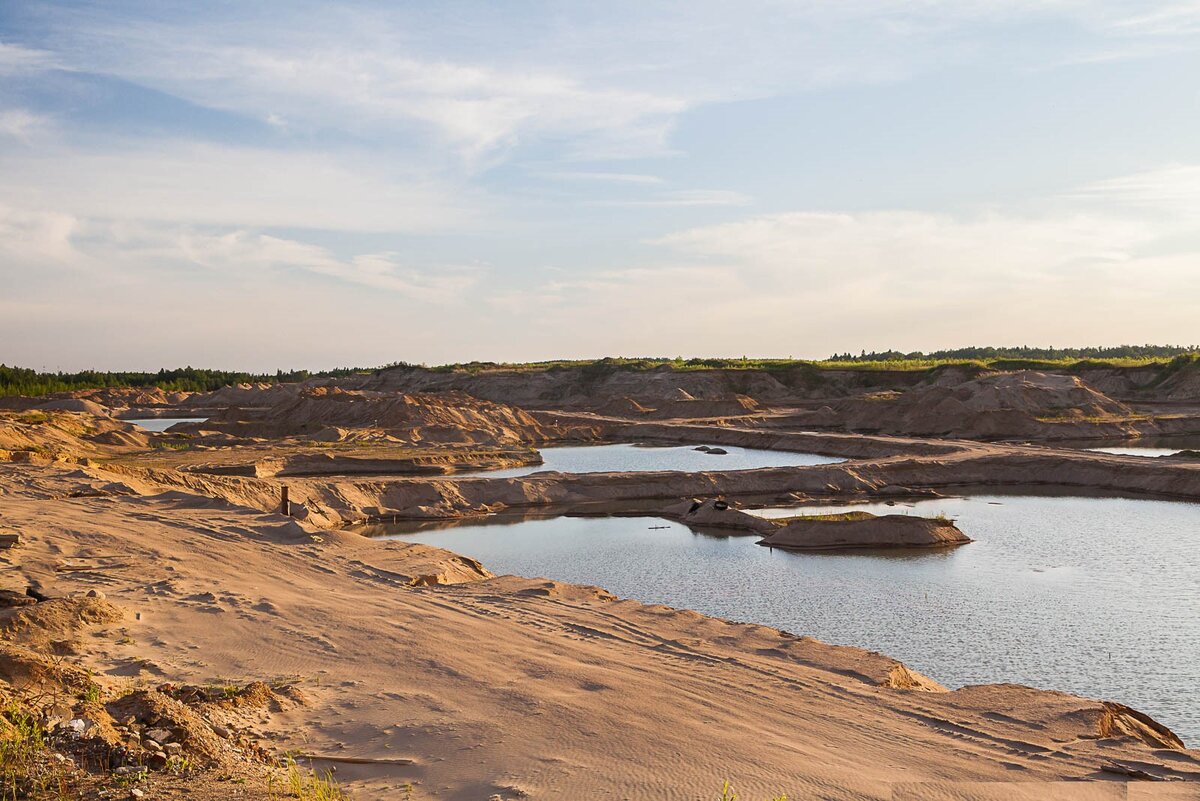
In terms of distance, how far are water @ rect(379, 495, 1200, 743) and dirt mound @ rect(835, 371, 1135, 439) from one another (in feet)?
90.0

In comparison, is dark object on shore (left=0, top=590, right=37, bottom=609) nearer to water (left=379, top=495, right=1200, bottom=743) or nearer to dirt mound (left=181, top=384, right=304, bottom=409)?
water (left=379, top=495, right=1200, bottom=743)

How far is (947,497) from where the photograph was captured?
132 ft

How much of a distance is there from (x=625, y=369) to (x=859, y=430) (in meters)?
48.0

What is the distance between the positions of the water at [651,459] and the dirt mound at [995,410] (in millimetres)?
13413

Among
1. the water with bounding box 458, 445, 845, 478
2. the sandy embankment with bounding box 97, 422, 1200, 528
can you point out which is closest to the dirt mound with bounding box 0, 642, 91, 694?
the sandy embankment with bounding box 97, 422, 1200, 528

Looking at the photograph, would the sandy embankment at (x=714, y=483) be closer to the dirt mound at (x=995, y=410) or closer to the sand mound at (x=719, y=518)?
the sand mound at (x=719, y=518)

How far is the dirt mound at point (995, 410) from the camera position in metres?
62.9

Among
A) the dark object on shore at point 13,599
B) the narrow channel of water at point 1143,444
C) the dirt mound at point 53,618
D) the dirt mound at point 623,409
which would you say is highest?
the dirt mound at point 623,409

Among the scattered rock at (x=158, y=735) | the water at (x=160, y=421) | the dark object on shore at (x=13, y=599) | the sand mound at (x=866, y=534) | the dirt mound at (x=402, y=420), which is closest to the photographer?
the scattered rock at (x=158, y=735)

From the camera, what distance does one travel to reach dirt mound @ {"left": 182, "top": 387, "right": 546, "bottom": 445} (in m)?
64.0

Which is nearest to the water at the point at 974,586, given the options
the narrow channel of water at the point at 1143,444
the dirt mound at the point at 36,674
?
the dirt mound at the point at 36,674

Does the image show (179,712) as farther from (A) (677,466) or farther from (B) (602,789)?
(A) (677,466)

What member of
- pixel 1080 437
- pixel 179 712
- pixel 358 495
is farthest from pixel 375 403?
pixel 179 712

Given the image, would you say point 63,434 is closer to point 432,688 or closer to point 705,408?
point 432,688
